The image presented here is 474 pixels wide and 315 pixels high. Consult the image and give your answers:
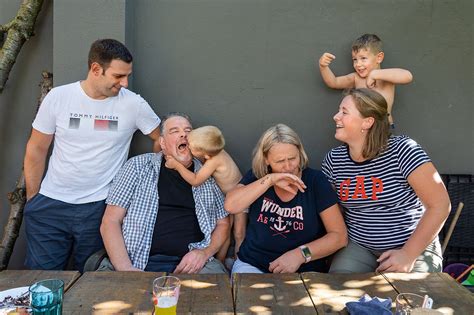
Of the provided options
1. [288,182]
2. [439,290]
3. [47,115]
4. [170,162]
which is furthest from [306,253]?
[47,115]

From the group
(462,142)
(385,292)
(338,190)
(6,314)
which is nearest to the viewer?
(6,314)

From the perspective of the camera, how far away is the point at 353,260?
252cm

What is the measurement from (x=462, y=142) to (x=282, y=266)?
191 cm

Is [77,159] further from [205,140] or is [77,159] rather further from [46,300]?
[46,300]

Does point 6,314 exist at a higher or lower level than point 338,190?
lower

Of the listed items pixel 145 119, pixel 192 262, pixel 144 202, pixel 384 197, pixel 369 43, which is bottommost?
pixel 192 262

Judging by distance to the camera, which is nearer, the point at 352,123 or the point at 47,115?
the point at 352,123

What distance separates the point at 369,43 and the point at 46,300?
258 cm

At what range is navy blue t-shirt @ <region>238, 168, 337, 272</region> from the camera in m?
2.49

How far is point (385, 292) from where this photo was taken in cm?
180

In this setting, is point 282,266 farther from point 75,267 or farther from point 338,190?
point 75,267

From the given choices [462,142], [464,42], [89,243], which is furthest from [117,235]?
[464,42]

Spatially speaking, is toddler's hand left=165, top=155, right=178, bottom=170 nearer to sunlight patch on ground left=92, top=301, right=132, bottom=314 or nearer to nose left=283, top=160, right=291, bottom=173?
nose left=283, top=160, right=291, bottom=173

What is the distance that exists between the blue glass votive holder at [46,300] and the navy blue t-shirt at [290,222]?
4.28ft
